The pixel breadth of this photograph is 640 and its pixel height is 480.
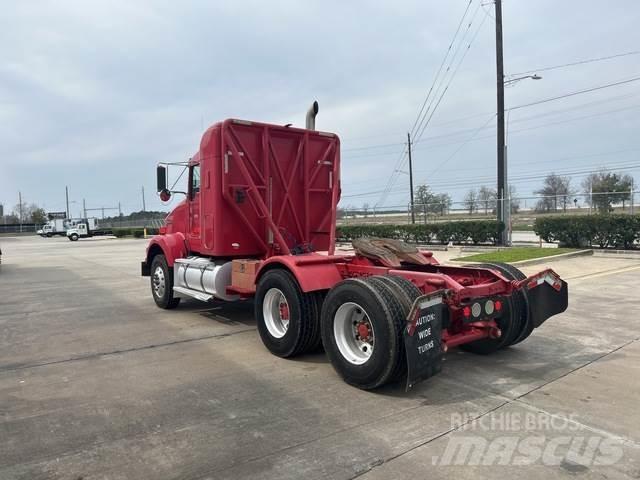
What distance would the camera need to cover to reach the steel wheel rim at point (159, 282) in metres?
9.45

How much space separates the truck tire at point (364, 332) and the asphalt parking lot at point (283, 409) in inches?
8.6

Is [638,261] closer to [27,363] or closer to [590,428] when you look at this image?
[590,428]

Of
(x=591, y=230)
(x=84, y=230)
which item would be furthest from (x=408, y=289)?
(x=84, y=230)

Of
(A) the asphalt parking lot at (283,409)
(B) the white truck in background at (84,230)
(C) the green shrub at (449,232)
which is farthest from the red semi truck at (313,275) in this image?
(B) the white truck in background at (84,230)

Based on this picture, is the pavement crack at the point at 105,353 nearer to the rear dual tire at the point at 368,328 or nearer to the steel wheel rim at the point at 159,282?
the rear dual tire at the point at 368,328

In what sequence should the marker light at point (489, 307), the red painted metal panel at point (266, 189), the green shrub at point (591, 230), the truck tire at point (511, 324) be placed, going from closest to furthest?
the marker light at point (489, 307)
the truck tire at point (511, 324)
the red painted metal panel at point (266, 189)
the green shrub at point (591, 230)

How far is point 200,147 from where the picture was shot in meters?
7.90

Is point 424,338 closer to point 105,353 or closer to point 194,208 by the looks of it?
point 105,353

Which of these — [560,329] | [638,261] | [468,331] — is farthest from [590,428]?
[638,261]

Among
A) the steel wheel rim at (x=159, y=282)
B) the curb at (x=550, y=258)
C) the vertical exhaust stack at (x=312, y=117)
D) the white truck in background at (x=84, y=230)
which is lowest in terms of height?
the curb at (x=550, y=258)

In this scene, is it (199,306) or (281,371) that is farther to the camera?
(199,306)


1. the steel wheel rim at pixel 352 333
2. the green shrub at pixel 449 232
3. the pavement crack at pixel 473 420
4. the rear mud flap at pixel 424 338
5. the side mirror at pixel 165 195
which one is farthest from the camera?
the green shrub at pixel 449 232

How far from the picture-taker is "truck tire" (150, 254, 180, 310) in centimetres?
918

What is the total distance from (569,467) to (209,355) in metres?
4.11
